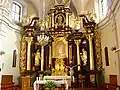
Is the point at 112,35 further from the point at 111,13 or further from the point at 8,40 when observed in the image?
the point at 8,40

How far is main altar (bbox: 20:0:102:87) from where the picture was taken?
12641 millimetres

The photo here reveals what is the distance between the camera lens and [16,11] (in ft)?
45.2

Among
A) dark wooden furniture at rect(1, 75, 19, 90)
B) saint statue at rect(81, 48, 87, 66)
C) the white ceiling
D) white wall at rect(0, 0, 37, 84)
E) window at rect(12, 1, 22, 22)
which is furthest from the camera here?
the white ceiling

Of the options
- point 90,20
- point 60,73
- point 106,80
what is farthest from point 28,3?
point 106,80

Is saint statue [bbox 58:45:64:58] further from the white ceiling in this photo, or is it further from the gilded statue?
the white ceiling

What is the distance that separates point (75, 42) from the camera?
13.2 m

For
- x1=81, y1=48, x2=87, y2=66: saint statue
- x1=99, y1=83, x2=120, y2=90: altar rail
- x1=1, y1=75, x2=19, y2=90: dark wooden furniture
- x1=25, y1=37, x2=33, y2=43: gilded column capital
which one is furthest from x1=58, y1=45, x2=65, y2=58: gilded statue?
x1=1, y1=75, x2=19, y2=90: dark wooden furniture

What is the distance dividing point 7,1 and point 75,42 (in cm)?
509

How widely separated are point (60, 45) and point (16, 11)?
13.0 feet

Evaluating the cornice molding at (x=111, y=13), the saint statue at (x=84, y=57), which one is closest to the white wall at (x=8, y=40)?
the saint statue at (x=84, y=57)

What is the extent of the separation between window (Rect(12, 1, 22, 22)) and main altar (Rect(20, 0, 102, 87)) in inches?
38.7

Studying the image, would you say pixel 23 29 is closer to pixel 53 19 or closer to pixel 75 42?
pixel 53 19

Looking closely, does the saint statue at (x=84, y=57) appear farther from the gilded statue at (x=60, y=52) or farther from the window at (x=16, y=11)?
the window at (x=16, y=11)

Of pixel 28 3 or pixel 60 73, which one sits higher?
pixel 28 3
